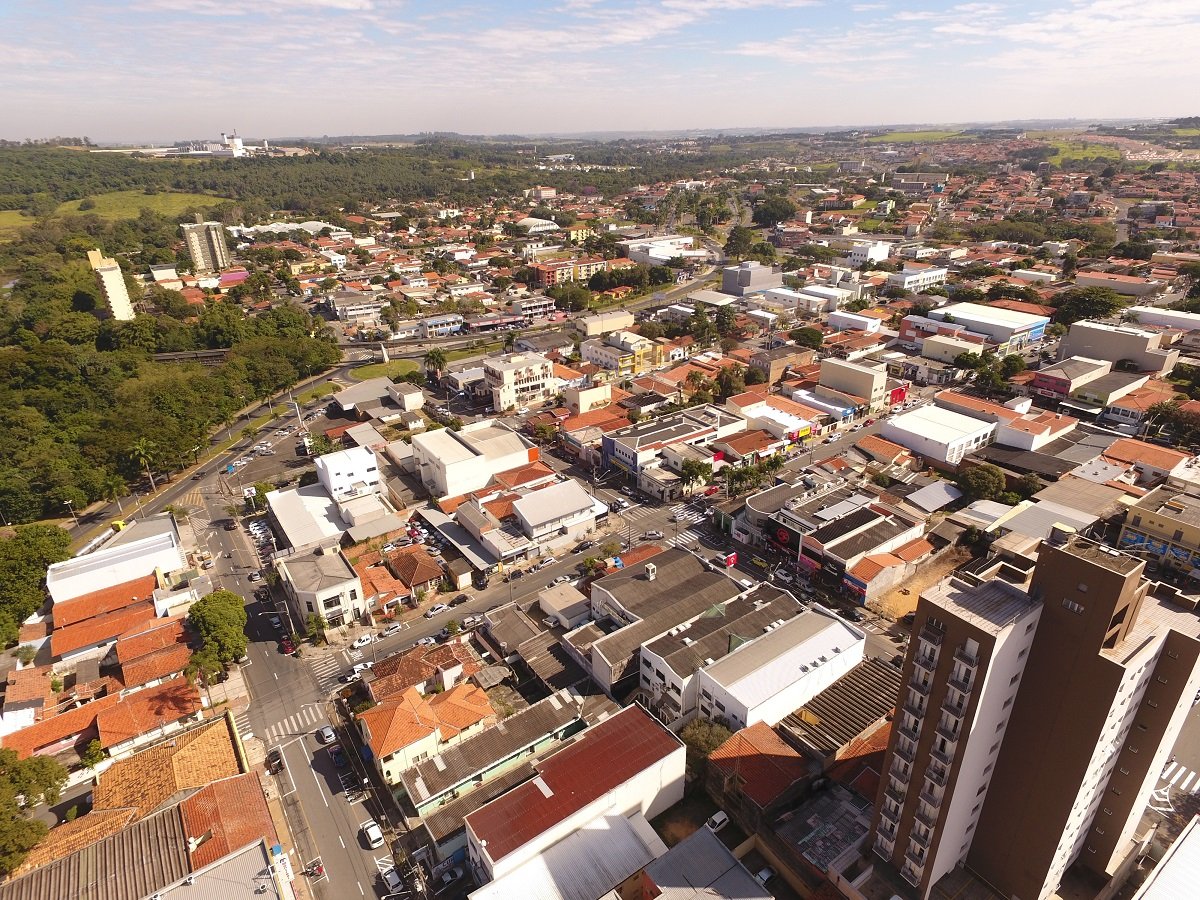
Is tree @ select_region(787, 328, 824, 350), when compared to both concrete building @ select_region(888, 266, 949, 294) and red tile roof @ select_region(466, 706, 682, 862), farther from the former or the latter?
red tile roof @ select_region(466, 706, 682, 862)

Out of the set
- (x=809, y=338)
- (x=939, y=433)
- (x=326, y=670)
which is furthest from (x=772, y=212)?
(x=326, y=670)

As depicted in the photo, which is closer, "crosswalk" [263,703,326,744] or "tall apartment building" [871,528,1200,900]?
"tall apartment building" [871,528,1200,900]

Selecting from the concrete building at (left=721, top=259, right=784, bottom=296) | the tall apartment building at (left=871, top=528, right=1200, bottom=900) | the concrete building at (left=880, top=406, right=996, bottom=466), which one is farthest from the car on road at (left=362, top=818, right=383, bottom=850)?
the concrete building at (left=721, top=259, right=784, bottom=296)

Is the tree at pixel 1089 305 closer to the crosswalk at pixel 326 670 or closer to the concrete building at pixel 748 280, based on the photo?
the concrete building at pixel 748 280

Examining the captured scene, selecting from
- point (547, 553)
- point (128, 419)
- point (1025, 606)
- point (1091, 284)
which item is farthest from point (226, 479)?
point (1091, 284)

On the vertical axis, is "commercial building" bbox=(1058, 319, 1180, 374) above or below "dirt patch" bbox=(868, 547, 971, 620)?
above

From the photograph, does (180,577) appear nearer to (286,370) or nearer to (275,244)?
(286,370)
